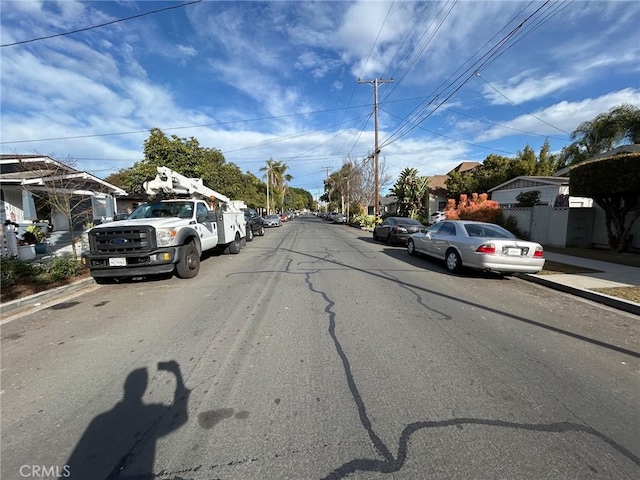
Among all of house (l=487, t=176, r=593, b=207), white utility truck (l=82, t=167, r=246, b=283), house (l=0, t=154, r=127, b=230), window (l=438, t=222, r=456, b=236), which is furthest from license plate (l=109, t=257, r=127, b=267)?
house (l=487, t=176, r=593, b=207)

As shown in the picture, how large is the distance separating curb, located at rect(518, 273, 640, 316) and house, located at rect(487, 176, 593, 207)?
39.0 ft

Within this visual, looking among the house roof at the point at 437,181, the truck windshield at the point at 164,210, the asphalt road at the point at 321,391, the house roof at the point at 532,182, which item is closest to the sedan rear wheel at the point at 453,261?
the asphalt road at the point at 321,391

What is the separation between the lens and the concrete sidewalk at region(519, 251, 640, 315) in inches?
240

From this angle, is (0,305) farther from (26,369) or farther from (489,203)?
(489,203)

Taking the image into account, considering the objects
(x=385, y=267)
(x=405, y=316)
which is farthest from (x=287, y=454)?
(x=385, y=267)

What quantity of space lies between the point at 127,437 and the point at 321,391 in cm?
162

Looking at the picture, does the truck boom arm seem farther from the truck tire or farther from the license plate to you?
the license plate

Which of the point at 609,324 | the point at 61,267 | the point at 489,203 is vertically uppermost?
the point at 489,203

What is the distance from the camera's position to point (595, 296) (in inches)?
254

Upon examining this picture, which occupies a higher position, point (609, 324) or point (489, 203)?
point (489, 203)

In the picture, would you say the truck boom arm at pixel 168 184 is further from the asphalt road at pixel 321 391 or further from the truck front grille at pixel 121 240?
the asphalt road at pixel 321 391

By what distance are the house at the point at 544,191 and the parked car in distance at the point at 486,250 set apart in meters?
11.7

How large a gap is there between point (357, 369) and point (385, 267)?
6.28 metres

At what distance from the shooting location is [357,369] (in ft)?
11.4
